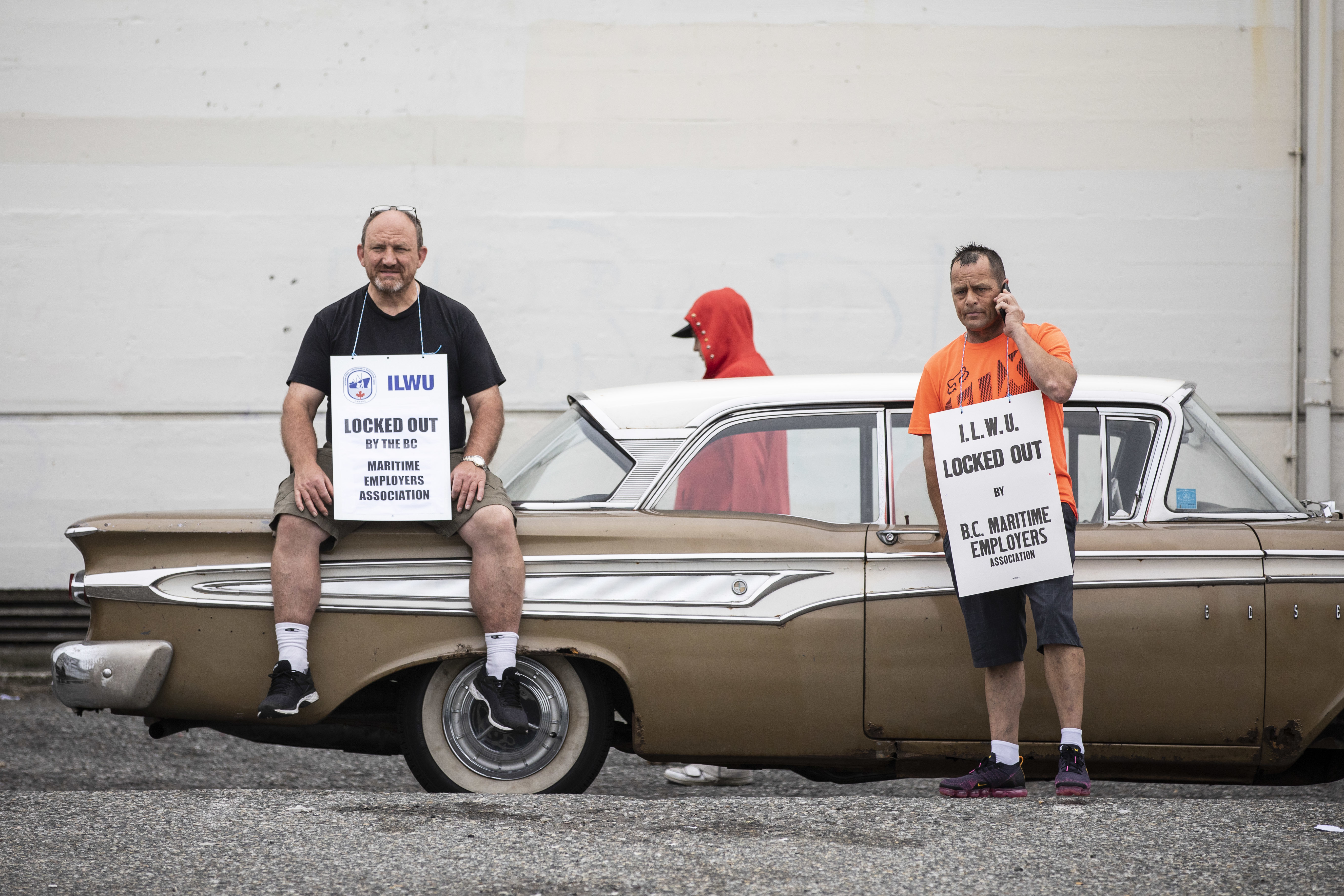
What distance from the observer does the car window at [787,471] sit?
4113 millimetres

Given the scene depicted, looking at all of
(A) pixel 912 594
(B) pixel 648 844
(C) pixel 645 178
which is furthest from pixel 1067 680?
(C) pixel 645 178

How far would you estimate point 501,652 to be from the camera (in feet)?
12.6

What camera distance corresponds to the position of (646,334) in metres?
7.84

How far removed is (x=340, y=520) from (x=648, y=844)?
4.74ft

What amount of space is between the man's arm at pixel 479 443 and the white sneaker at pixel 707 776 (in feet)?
5.97

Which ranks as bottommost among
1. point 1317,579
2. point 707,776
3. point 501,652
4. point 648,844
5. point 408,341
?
point 707,776

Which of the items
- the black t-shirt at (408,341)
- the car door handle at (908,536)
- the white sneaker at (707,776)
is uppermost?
the black t-shirt at (408,341)

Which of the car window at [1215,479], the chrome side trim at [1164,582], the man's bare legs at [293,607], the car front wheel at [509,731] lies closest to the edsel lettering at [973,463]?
the chrome side trim at [1164,582]

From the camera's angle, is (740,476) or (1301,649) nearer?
(1301,649)

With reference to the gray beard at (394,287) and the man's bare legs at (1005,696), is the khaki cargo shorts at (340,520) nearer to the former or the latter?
the gray beard at (394,287)

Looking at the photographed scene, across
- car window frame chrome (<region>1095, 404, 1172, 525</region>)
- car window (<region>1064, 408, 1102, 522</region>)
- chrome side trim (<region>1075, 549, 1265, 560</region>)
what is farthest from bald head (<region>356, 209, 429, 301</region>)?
chrome side trim (<region>1075, 549, 1265, 560</region>)

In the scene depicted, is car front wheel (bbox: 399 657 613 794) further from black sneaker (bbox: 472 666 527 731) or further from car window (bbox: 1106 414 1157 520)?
car window (bbox: 1106 414 1157 520)

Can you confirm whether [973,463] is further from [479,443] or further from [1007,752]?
[479,443]

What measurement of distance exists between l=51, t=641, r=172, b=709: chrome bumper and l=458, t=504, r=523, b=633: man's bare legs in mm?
991
